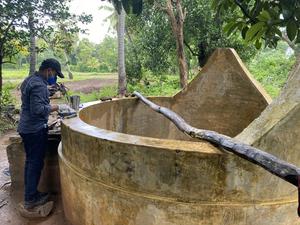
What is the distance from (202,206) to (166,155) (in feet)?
1.51

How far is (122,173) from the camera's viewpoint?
2809 millimetres

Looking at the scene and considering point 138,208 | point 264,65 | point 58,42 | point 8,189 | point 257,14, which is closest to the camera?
point 257,14

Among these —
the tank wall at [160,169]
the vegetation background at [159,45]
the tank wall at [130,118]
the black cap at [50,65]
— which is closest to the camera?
the tank wall at [160,169]

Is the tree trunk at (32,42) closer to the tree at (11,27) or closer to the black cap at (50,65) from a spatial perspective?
the tree at (11,27)

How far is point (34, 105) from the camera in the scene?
12.6ft

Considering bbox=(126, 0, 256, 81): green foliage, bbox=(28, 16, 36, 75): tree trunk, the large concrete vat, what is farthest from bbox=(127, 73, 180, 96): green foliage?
the large concrete vat

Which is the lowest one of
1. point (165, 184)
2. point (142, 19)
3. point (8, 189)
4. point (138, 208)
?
point (8, 189)

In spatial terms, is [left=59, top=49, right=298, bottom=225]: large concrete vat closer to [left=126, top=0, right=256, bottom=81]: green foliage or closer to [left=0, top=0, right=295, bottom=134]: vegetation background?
[left=0, top=0, right=295, bottom=134]: vegetation background

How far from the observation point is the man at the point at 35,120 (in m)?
3.85

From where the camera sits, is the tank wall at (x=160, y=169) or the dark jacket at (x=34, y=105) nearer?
the tank wall at (x=160, y=169)

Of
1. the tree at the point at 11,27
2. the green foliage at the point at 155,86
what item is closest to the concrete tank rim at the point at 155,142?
the tree at the point at 11,27

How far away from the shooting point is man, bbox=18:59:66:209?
3854mm

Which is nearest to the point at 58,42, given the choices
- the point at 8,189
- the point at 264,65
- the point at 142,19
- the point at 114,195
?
the point at 142,19

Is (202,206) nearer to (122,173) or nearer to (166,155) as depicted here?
(166,155)
